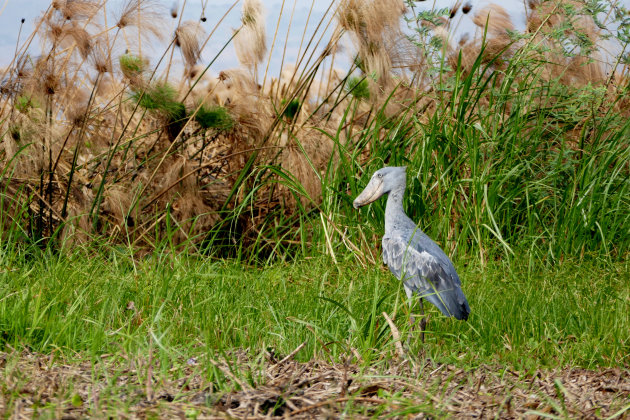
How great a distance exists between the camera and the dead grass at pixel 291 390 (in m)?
1.53

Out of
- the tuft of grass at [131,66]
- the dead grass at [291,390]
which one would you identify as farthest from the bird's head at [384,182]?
the tuft of grass at [131,66]

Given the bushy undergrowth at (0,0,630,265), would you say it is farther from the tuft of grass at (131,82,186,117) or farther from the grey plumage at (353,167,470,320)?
the grey plumage at (353,167,470,320)

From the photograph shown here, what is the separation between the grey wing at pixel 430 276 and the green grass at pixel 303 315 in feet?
0.29

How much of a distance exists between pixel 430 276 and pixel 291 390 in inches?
38.7

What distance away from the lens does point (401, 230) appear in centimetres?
273

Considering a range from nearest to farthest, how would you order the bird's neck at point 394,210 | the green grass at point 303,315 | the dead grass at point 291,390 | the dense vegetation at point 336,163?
the dead grass at point 291,390 → the green grass at point 303,315 → the bird's neck at point 394,210 → the dense vegetation at point 336,163

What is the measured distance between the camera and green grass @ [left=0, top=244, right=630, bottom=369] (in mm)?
2160

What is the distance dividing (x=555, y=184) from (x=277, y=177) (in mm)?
1622

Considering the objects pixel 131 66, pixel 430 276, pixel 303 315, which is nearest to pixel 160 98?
pixel 131 66

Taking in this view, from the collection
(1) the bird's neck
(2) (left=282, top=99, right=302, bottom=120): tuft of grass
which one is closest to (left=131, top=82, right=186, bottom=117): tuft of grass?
(2) (left=282, top=99, right=302, bottom=120): tuft of grass

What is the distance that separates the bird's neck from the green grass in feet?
0.63

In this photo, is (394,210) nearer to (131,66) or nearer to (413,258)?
(413,258)

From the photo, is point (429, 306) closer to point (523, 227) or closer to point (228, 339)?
point (228, 339)

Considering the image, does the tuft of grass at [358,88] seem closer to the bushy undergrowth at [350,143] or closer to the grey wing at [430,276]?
the bushy undergrowth at [350,143]
